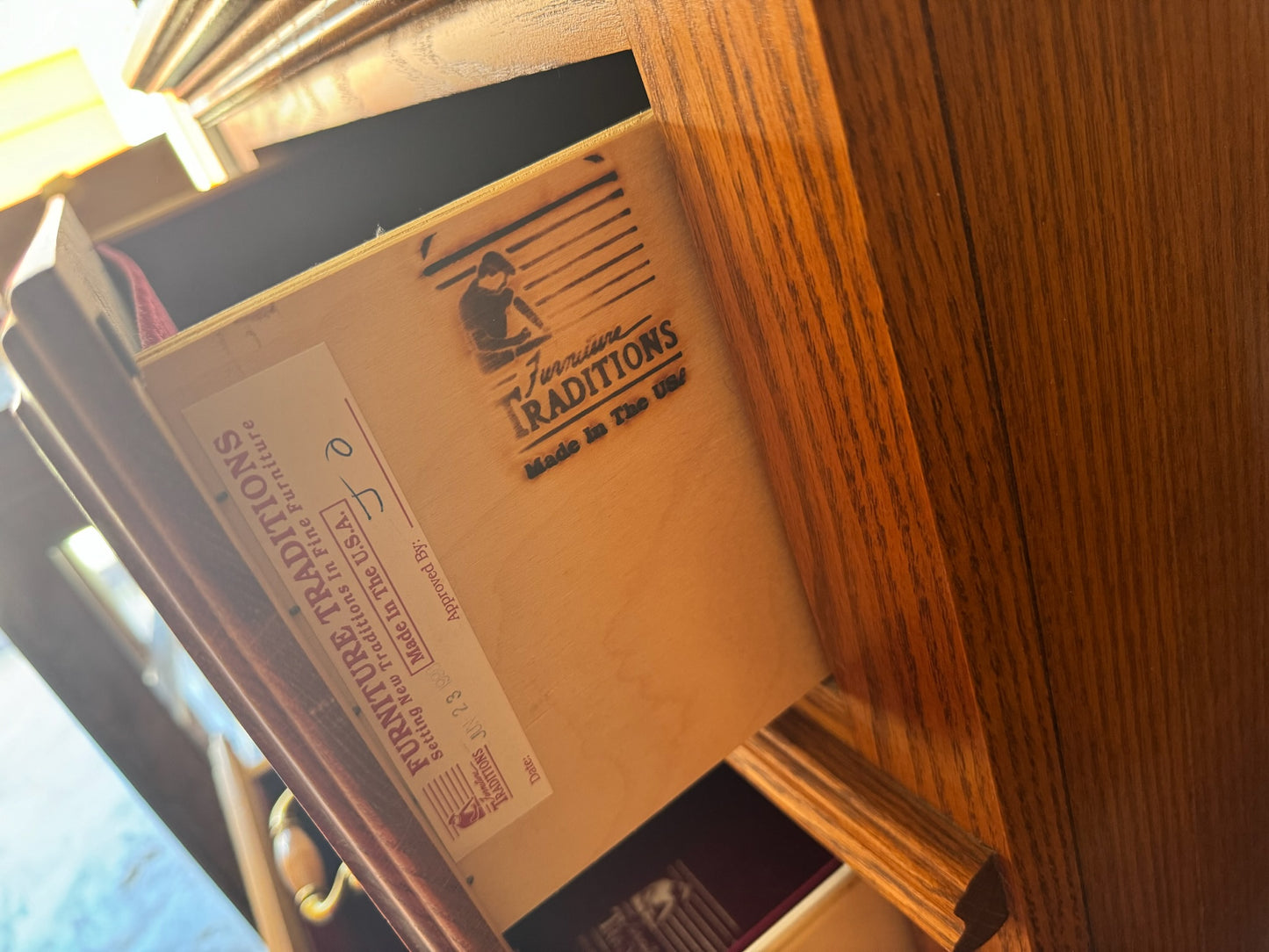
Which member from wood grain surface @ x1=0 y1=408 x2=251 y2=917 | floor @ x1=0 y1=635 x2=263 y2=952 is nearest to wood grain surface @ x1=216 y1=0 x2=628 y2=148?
wood grain surface @ x1=0 y1=408 x2=251 y2=917

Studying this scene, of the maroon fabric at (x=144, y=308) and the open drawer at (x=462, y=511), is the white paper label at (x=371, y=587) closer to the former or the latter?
the open drawer at (x=462, y=511)

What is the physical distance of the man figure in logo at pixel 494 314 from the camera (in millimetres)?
381

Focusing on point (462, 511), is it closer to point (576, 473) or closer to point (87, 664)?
point (576, 473)

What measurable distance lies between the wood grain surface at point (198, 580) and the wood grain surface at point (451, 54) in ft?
0.86

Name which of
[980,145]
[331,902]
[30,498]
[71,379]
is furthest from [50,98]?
[980,145]

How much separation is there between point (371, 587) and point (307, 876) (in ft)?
2.19

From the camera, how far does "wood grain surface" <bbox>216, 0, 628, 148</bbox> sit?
429mm

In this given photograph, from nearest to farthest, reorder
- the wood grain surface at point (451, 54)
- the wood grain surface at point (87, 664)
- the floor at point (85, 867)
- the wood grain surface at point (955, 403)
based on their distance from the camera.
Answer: the wood grain surface at point (955, 403)
the wood grain surface at point (451, 54)
the wood grain surface at point (87, 664)
the floor at point (85, 867)

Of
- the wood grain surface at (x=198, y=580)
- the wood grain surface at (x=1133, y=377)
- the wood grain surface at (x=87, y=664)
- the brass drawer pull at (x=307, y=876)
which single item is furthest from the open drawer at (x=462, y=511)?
the brass drawer pull at (x=307, y=876)

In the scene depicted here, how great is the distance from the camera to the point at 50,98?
243 centimetres

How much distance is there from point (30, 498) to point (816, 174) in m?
0.83

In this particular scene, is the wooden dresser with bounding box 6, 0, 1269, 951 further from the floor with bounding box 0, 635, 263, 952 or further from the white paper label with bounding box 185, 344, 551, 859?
the floor with bounding box 0, 635, 263, 952

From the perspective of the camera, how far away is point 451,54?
55cm

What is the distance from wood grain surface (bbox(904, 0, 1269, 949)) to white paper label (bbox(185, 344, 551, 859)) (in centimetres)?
26
